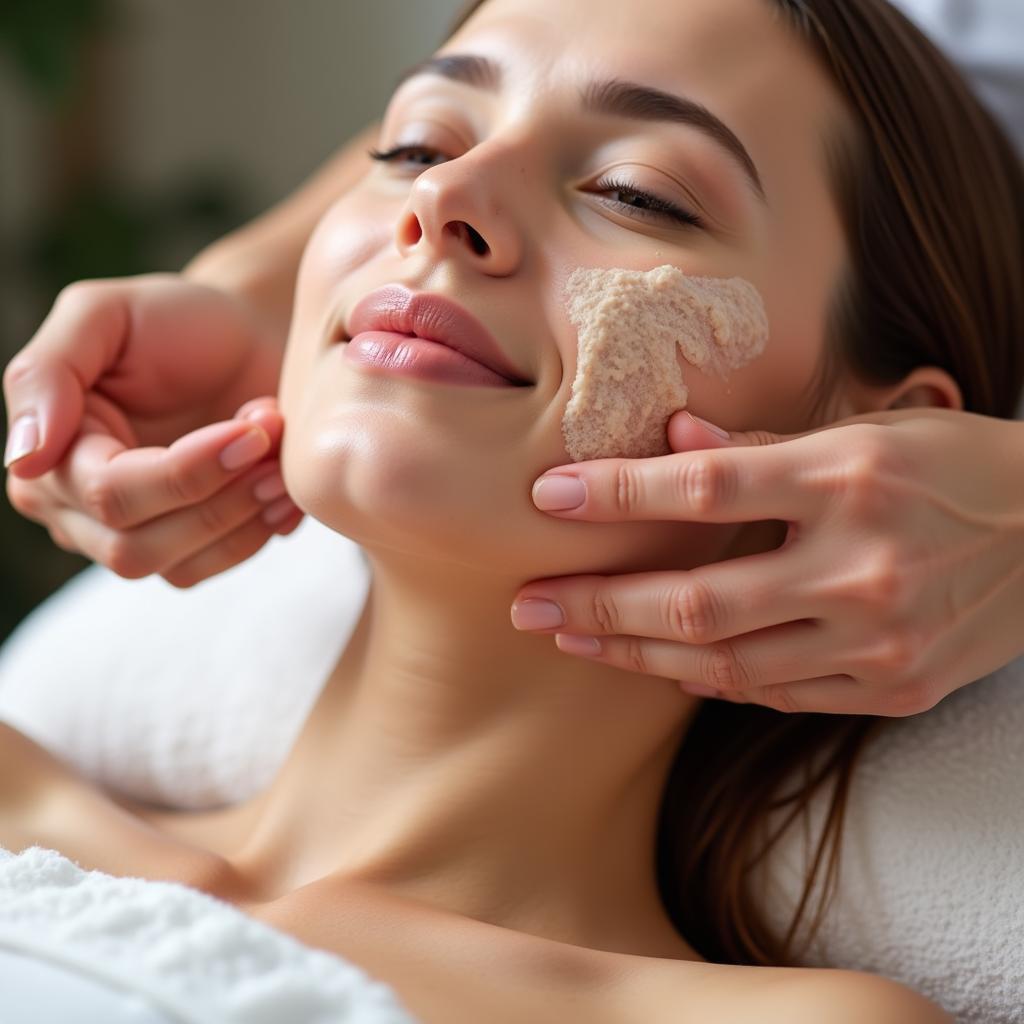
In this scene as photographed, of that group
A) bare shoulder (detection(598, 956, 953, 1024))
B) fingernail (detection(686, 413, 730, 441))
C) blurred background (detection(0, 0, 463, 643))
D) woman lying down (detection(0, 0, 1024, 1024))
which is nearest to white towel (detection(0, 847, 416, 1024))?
woman lying down (detection(0, 0, 1024, 1024))

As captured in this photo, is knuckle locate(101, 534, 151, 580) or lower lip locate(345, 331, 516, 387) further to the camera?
knuckle locate(101, 534, 151, 580)

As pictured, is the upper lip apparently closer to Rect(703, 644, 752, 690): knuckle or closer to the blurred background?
Rect(703, 644, 752, 690): knuckle

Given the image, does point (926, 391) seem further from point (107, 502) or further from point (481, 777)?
point (107, 502)

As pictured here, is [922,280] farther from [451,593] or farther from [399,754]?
[399,754]

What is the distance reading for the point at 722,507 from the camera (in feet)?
2.83

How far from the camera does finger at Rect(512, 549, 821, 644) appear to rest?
0.87 meters

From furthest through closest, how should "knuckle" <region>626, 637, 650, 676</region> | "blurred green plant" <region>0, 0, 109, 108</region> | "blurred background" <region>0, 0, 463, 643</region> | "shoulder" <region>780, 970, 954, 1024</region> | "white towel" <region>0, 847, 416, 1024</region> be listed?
"blurred background" <region>0, 0, 463, 643</region>
"blurred green plant" <region>0, 0, 109, 108</region>
"knuckle" <region>626, 637, 650, 676</region>
"shoulder" <region>780, 970, 954, 1024</region>
"white towel" <region>0, 847, 416, 1024</region>

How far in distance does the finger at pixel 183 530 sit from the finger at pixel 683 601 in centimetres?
33

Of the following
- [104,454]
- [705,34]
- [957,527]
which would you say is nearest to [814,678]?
[957,527]

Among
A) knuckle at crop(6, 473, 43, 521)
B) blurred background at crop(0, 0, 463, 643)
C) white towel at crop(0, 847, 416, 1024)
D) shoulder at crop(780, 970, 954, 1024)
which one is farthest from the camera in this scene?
blurred background at crop(0, 0, 463, 643)

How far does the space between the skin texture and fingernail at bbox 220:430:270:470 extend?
0.22 feet

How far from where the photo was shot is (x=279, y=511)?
1203mm

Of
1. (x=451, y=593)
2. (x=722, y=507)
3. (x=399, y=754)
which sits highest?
(x=722, y=507)

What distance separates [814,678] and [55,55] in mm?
1808
